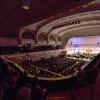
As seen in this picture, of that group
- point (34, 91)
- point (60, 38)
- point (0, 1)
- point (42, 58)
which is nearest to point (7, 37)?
point (42, 58)

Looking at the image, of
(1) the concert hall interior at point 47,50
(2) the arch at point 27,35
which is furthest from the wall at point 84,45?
(2) the arch at point 27,35

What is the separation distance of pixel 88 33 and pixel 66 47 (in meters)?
6.96

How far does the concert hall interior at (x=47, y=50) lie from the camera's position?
11.8ft

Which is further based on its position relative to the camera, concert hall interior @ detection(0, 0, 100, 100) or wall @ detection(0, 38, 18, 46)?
wall @ detection(0, 38, 18, 46)

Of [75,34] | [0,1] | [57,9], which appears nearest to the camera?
[57,9]

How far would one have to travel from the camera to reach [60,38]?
96.1 ft

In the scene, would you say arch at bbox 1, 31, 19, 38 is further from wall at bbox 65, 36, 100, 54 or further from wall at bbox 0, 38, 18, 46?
wall at bbox 65, 36, 100, 54

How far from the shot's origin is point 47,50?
20.8 meters

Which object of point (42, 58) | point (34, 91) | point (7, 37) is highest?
point (7, 37)

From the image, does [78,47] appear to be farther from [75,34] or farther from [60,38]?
[60,38]

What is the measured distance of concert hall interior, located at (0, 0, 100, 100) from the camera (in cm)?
359

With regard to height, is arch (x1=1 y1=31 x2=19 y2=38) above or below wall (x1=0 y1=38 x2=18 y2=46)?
above

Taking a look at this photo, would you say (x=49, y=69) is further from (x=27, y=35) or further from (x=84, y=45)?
(x=84, y=45)

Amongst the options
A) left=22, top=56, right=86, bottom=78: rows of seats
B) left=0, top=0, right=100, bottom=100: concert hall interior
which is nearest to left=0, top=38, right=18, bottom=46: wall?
left=0, top=0, right=100, bottom=100: concert hall interior
